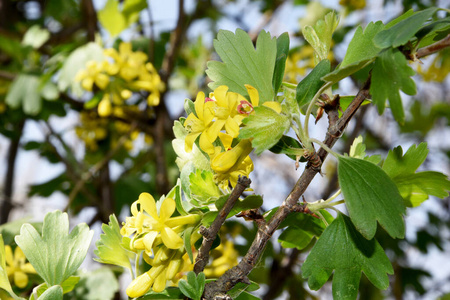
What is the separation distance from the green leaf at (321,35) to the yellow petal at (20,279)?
596mm

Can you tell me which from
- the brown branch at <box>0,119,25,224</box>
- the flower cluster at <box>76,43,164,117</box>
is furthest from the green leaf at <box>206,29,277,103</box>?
the brown branch at <box>0,119,25,224</box>

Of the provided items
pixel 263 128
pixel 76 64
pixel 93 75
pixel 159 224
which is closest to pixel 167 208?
pixel 159 224

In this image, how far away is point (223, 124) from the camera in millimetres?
477

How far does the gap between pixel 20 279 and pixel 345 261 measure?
0.55 meters

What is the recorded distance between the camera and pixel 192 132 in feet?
1.62

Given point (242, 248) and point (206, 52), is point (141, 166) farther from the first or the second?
point (242, 248)

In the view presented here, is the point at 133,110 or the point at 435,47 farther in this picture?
the point at 133,110

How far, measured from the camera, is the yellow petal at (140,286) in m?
0.50

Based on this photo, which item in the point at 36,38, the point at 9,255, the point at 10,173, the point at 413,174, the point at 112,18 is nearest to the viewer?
the point at 413,174

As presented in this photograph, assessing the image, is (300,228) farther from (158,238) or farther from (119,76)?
(119,76)

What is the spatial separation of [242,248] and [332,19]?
0.87 m

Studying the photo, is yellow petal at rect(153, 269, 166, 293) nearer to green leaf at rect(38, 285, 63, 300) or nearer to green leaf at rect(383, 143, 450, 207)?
green leaf at rect(38, 285, 63, 300)

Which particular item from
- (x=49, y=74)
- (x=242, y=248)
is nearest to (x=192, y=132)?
(x=242, y=248)

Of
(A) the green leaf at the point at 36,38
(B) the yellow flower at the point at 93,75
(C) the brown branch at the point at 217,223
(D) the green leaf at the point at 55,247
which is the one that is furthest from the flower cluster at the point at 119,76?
(C) the brown branch at the point at 217,223
